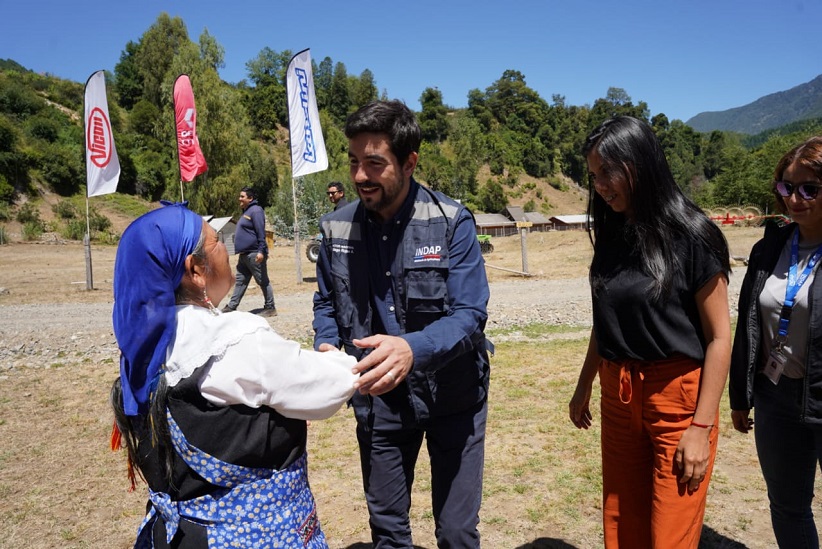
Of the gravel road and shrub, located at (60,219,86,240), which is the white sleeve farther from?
shrub, located at (60,219,86,240)

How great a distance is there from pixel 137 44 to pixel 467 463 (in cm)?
8786

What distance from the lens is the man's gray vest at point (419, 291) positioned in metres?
2.21

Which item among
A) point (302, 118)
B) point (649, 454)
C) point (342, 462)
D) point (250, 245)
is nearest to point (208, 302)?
point (649, 454)

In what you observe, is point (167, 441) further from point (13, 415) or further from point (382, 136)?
point (13, 415)

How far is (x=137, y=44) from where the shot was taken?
76062 millimetres

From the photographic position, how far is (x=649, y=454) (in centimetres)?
222

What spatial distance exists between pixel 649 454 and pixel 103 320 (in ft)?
33.2

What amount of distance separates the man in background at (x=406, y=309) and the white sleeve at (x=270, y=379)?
55 centimetres

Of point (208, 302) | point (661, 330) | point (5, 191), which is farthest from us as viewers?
point (5, 191)

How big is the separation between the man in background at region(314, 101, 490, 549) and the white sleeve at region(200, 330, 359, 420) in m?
0.55

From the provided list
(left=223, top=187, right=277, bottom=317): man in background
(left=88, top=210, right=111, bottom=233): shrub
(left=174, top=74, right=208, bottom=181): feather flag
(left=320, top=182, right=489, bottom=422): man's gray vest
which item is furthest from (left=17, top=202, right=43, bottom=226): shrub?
(left=320, top=182, right=489, bottom=422): man's gray vest

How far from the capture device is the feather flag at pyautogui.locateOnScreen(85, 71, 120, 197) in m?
12.8

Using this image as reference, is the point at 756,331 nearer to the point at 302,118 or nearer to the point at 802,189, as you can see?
the point at 802,189

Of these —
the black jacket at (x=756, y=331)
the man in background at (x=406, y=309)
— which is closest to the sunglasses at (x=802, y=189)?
the black jacket at (x=756, y=331)
